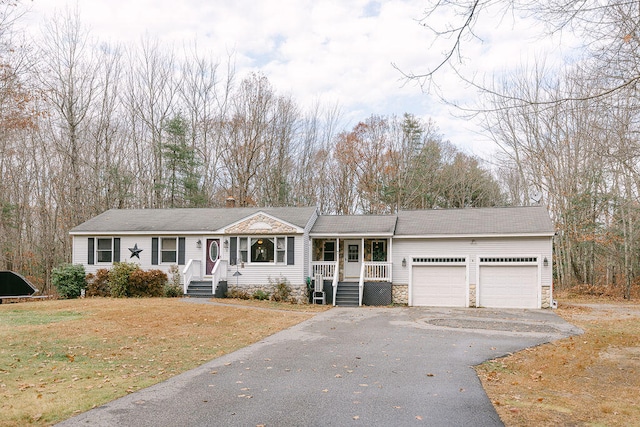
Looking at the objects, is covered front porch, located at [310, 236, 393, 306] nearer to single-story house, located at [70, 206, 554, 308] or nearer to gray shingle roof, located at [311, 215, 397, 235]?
single-story house, located at [70, 206, 554, 308]

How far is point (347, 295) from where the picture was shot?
797 inches

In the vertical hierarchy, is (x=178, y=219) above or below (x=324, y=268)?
above

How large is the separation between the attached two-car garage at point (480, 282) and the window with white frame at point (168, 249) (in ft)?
33.4

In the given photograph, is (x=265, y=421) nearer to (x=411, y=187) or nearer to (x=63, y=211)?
(x=63, y=211)

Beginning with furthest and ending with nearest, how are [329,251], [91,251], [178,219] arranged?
[178,219] → [329,251] → [91,251]

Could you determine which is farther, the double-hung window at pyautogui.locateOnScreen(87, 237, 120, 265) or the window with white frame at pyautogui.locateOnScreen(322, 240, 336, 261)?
the window with white frame at pyautogui.locateOnScreen(322, 240, 336, 261)

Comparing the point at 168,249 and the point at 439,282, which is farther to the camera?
the point at 168,249

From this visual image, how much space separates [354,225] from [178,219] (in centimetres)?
809

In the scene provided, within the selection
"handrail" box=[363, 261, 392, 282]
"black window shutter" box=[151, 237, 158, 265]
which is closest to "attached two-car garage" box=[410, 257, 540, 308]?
"handrail" box=[363, 261, 392, 282]

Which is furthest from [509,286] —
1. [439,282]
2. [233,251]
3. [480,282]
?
[233,251]

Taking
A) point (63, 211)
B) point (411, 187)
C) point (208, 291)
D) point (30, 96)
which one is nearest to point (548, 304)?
point (208, 291)

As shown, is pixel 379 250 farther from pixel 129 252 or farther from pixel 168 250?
pixel 129 252

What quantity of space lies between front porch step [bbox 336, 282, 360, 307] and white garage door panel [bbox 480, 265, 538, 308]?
495 centimetres

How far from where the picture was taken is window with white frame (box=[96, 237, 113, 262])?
71.5ft
